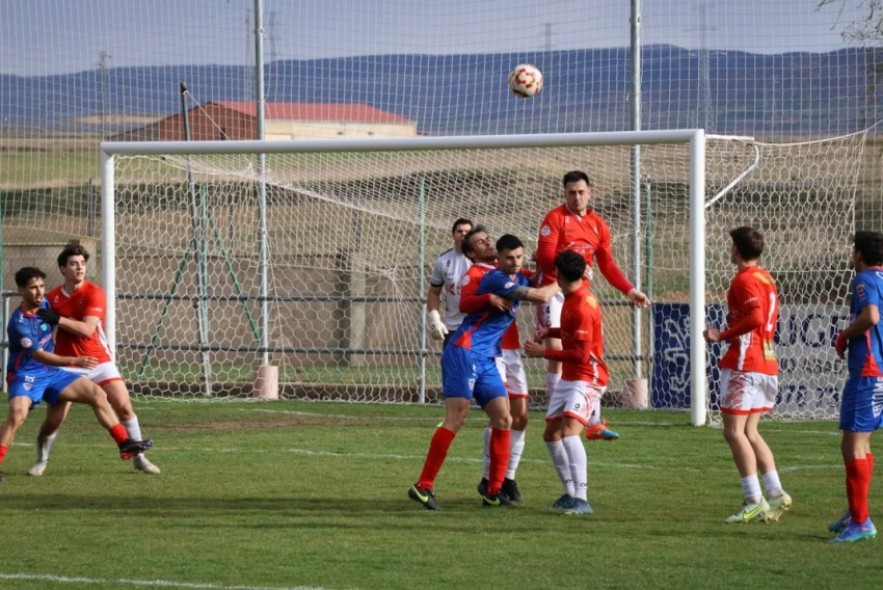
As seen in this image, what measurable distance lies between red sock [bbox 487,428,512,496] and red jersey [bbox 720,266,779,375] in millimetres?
1688

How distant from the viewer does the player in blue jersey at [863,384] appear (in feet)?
28.7

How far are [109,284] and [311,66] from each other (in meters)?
6.30

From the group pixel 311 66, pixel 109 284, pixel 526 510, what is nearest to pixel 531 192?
pixel 311 66

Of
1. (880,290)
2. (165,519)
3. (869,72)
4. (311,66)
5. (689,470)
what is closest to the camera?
(880,290)

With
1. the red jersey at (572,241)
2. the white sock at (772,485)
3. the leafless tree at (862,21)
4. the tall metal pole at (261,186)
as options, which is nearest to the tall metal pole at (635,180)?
the leafless tree at (862,21)

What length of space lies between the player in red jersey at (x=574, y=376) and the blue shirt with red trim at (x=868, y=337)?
1.83 m

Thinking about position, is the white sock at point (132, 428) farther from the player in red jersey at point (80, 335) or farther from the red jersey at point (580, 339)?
the red jersey at point (580, 339)

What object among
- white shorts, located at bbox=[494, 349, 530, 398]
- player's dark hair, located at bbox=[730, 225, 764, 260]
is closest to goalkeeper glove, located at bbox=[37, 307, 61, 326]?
white shorts, located at bbox=[494, 349, 530, 398]

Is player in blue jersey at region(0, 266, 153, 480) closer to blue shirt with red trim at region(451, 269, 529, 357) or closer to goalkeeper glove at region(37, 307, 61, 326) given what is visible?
A: goalkeeper glove at region(37, 307, 61, 326)

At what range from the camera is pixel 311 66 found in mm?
22109

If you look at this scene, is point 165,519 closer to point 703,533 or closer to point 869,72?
point 703,533

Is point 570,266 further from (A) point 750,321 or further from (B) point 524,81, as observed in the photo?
(B) point 524,81

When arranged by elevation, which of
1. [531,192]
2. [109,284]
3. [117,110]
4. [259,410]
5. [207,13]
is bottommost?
[259,410]

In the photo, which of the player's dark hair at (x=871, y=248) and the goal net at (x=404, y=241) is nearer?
the player's dark hair at (x=871, y=248)
